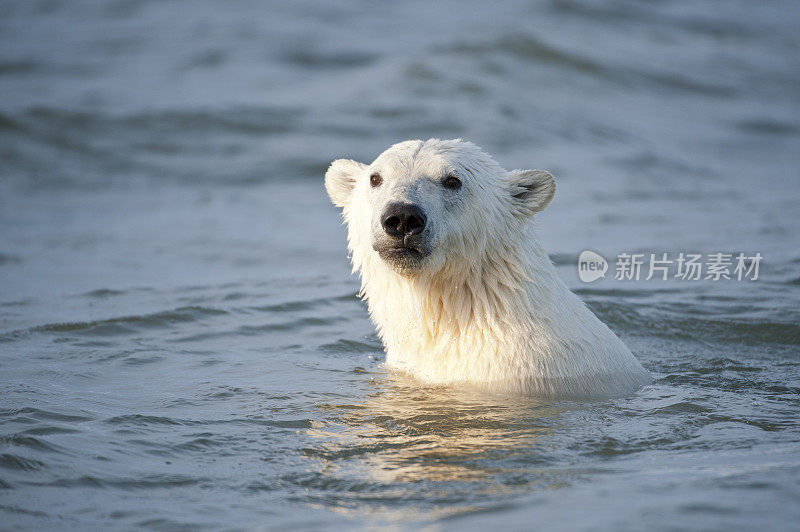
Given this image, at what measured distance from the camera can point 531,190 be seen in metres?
6.44

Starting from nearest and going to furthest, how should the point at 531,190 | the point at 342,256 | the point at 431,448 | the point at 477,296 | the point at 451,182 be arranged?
1. the point at 431,448
2. the point at 451,182
3. the point at 477,296
4. the point at 531,190
5. the point at 342,256

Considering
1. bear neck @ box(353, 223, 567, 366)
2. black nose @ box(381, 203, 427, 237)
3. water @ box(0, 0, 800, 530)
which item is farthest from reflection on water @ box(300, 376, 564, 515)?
black nose @ box(381, 203, 427, 237)

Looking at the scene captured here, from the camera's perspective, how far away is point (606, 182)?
15.8 metres

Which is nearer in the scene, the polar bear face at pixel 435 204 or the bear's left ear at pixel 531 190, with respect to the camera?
the polar bear face at pixel 435 204

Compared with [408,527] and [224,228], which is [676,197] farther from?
[408,527]

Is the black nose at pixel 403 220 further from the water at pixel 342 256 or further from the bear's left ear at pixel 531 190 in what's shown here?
the water at pixel 342 256

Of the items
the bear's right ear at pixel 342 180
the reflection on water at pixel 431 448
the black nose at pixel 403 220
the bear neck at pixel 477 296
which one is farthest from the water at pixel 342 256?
the bear's right ear at pixel 342 180

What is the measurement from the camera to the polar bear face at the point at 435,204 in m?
5.81

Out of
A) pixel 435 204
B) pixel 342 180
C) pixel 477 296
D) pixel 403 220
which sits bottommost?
pixel 477 296

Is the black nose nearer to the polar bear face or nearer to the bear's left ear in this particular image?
the polar bear face

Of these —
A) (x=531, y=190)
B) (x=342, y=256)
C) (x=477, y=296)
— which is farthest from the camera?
(x=342, y=256)

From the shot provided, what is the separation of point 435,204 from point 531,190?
800 millimetres

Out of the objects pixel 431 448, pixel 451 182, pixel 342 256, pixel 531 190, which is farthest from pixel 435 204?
pixel 342 256

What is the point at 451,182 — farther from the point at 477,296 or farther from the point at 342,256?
the point at 342,256
